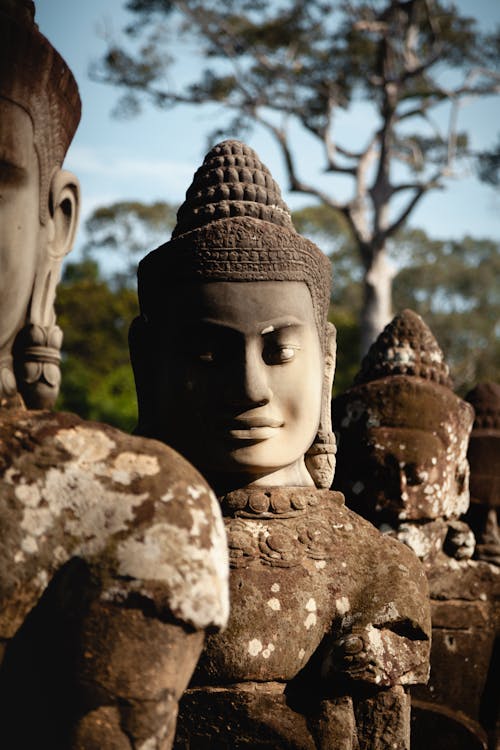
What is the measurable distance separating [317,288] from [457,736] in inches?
80.9

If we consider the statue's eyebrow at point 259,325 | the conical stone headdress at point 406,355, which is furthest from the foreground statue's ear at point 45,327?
the conical stone headdress at point 406,355

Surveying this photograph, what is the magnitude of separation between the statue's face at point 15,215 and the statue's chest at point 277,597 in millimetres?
1127

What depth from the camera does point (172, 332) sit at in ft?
9.99

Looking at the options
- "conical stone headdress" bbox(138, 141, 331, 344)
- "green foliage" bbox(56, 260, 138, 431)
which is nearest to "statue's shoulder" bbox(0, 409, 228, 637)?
"conical stone headdress" bbox(138, 141, 331, 344)

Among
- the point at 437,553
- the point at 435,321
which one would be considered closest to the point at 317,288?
the point at 437,553

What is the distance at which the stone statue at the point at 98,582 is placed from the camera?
164 centimetres

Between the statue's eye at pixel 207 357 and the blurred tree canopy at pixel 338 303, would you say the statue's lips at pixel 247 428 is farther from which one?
the blurred tree canopy at pixel 338 303

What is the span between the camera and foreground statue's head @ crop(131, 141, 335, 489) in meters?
2.93

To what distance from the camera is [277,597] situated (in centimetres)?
278

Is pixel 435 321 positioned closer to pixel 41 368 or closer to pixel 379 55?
pixel 379 55

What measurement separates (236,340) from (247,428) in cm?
30

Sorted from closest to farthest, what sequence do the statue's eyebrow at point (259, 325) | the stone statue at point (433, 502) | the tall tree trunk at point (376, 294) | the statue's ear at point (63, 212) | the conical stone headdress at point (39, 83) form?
the conical stone headdress at point (39, 83) → the statue's ear at point (63, 212) → the statue's eyebrow at point (259, 325) → the stone statue at point (433, 502) → the tall tree trunk at point (376, 294)

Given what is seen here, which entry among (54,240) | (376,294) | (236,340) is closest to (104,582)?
(54,240)

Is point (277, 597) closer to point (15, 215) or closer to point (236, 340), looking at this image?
point (236, 340)
